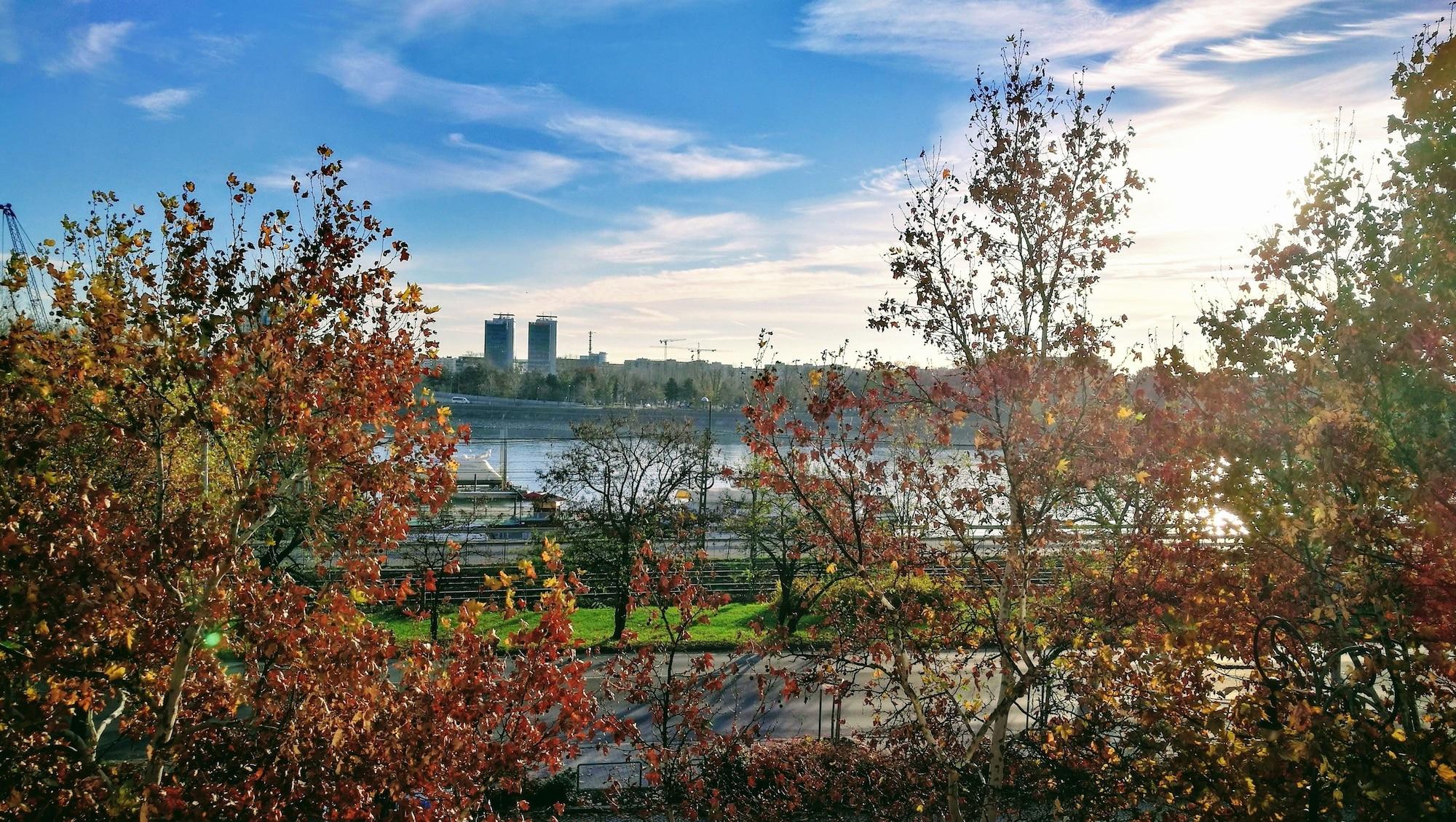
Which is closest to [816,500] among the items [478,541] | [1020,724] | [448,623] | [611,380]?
[448,623]

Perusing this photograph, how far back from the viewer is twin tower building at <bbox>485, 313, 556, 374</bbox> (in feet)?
615

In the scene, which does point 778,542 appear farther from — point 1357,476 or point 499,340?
point 499,340

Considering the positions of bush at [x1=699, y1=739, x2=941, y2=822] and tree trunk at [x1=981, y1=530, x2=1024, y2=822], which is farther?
bush at [x1=699, y1=739, x2=941, y2=822]

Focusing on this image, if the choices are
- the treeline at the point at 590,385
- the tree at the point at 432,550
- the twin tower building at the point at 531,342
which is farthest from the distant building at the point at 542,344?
the tree at the point at 432,550

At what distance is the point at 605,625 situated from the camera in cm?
2617

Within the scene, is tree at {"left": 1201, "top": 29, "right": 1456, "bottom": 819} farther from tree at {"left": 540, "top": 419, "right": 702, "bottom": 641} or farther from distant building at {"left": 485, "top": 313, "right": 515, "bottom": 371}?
distant building at {"left": 485, "top": 313, "right": 515, "bottom": 371}

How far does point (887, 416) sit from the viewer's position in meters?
10.1

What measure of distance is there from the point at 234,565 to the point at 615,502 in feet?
72.2

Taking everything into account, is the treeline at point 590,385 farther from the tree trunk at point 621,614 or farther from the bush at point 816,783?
the bush at point 816,783

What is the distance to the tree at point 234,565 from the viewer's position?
6.06m

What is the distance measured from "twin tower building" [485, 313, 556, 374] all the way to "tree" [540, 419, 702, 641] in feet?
518

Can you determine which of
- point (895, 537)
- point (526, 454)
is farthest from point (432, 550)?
point (526, 454)

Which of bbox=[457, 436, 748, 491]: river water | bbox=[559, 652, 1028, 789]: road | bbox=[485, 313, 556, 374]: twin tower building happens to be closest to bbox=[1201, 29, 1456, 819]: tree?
bbox=[559, 652, 1028, 789]: road

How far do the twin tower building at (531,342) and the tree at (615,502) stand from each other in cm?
15791
